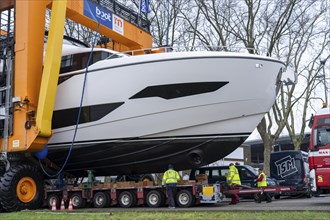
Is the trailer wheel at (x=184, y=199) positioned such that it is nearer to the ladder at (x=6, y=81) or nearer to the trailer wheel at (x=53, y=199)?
the trailer wheel at (x=53, y=199)

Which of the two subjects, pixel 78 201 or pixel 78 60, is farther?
pixel 78 201

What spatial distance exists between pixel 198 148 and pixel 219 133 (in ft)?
2.55

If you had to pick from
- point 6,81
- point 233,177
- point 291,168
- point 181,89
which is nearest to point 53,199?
point 6,81

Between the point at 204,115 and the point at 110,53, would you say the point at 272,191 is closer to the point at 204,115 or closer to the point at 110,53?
the point at 204,115

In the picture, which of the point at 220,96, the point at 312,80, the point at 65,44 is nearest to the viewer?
the point at 220,96

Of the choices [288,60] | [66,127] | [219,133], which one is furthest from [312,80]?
[66,127]

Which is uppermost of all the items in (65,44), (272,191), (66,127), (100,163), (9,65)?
(65,44)

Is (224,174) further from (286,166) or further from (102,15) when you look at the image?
(102,15)

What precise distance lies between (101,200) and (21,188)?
253 cm

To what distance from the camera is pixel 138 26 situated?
1532 centimetres

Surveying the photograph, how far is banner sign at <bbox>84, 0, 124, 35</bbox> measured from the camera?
1308 centimetres

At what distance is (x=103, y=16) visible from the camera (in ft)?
44.9

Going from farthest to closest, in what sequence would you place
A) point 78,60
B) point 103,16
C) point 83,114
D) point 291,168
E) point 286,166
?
point 286,166
point 291,168
point 103,16
point 78,60
point 83,114

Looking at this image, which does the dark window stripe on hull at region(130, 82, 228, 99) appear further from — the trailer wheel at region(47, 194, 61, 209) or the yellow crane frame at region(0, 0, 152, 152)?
the trailer wheel at region(47, 194, 61, 209)
